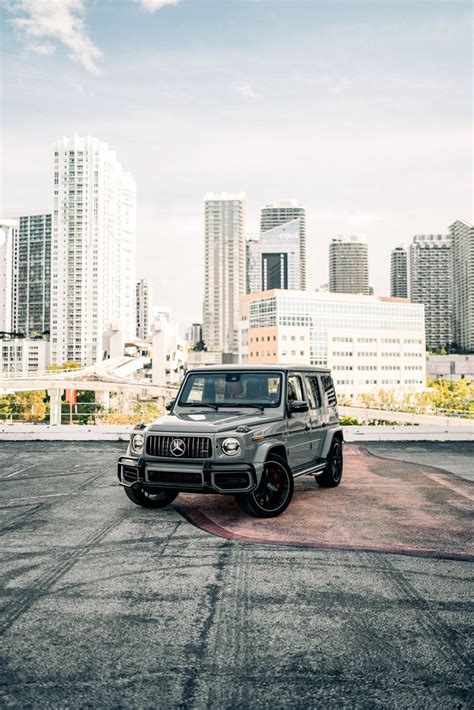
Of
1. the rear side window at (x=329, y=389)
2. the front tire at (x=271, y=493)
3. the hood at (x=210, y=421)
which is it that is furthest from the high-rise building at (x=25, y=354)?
the front tire at (x=271, y=493)

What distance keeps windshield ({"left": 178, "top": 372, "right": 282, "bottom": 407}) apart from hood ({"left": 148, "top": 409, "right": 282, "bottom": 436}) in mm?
269

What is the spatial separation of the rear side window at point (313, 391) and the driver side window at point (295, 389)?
1.14 ft

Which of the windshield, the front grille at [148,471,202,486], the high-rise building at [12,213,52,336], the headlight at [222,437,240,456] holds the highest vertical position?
the high-rise building at [12,213,52,336]

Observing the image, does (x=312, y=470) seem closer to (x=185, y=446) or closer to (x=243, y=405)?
(x=243, y=405)

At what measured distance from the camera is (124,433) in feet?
69.5

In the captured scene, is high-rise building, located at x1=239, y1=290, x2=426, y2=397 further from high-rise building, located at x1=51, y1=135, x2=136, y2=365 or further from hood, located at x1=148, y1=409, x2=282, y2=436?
hood, located at x1=148, y1=409, x2=282, y2=436

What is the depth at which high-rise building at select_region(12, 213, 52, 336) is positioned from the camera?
19175cm

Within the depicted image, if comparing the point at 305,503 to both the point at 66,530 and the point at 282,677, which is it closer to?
the point at 66,530

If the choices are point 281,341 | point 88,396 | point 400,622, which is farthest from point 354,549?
point 281,341

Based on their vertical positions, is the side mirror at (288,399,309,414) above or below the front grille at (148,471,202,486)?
above

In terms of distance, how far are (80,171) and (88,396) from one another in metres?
88.8

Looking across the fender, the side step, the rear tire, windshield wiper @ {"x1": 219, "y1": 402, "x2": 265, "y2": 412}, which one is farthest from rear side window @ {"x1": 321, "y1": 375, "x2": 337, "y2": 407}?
windshield wiper @ {"x1": 219, "y1": 402, "x2": 265, "y2": 412}

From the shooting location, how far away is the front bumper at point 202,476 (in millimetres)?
8156

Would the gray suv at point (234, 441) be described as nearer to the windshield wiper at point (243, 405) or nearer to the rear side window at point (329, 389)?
the windshield wiper at point (243, 405)
